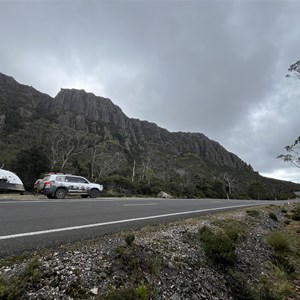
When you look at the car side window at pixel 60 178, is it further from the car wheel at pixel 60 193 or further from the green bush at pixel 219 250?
the green bush at pixel 219 250

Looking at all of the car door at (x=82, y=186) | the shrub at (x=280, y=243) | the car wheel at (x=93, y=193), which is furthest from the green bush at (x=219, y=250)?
the car wheel at (x=93, y=193)

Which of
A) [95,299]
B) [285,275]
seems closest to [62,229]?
[95,299]

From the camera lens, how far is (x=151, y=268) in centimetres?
445

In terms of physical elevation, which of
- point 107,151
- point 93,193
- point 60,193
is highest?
point 107,151

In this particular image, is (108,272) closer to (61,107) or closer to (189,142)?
(61,107)

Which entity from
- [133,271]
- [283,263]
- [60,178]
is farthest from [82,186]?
[133,271]

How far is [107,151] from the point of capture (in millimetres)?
71938

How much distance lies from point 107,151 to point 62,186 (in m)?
54.6

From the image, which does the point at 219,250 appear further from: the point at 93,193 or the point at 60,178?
the point at 93,193

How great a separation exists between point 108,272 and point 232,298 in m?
2.49

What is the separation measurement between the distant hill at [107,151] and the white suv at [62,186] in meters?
8.09

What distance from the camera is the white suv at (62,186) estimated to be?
1727 centimetres

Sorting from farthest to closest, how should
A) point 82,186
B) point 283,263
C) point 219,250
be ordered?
point 82,186 < point 283,263 < point 219,250

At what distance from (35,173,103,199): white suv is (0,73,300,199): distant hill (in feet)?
26.5
